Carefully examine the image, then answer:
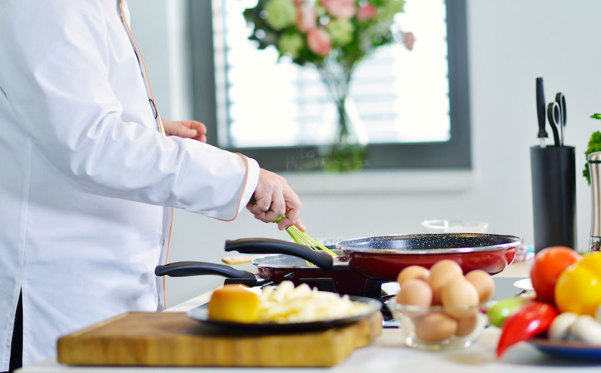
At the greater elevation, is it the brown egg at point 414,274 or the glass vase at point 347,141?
the glass vase at point 347,141

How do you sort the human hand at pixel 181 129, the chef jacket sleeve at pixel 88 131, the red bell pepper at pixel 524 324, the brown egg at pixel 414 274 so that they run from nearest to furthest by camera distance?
the red bell pepper at pixel 524 324 < the brown egg at pixel 414 274 < the chef jacket sleeve at pixel 88 131 < the human hand at pixel 181 129

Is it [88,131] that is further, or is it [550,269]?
[88,131]

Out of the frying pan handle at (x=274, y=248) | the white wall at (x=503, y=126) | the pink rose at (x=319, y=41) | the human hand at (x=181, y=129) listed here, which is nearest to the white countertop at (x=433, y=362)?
the frying pan handle at (x=274, y=248)

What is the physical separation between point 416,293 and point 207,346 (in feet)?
0.68

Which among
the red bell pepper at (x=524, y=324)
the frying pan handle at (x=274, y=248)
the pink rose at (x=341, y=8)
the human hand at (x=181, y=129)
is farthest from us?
the pink rose at (x=341, y=8)

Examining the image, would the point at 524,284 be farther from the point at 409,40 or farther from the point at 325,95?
the point at 325,95

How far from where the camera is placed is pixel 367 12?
249cm

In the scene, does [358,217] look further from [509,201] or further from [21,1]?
[21,1]

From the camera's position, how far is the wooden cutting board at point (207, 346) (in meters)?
0.71

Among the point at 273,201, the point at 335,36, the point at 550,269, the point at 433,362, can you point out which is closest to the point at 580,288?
the point at 550,269

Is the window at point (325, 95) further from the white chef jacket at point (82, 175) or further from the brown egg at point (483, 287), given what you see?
the brown egg at point (483, 287)

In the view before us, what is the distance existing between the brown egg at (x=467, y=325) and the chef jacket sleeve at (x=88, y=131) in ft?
1.64

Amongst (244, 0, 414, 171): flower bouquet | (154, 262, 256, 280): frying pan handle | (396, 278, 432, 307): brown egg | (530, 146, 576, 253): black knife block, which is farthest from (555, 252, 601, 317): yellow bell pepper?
(244, 0, 414, 171): flower bouquet

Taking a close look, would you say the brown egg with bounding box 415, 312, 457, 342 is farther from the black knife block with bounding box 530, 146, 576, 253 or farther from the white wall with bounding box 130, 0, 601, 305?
the white wall with bounding box 130, 0, 601, 305
